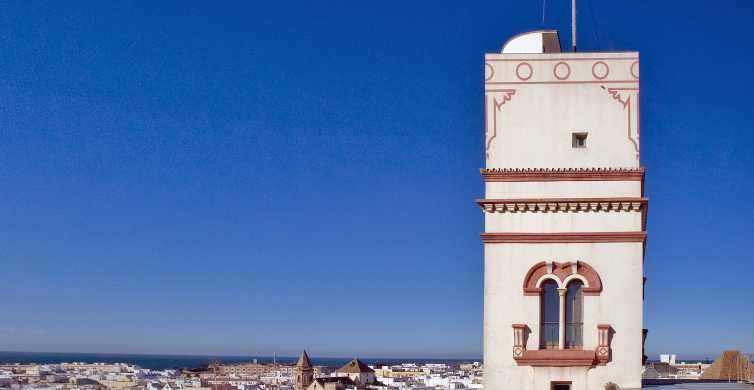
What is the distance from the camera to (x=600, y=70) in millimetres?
20188

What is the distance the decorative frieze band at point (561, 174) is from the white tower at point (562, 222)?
2 centimetres

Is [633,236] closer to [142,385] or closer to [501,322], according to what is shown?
[501,322]

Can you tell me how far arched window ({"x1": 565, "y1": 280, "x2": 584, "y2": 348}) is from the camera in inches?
782

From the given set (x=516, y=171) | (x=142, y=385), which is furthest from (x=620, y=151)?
(x=142, y=385)

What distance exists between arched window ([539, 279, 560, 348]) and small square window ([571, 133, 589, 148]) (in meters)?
2.52

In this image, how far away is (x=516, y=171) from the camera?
2009 centimetres

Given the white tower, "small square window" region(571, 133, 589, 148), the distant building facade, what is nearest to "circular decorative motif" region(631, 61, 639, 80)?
the white tower

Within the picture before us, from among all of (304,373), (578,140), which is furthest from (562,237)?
(304,373)

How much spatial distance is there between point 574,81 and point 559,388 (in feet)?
18.3

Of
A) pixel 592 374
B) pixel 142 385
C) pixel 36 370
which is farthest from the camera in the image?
pixel 36 370

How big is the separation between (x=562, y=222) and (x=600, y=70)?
2.87 metres

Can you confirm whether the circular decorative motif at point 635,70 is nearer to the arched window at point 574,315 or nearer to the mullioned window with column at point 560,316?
the mullioned window with column at point 560,316

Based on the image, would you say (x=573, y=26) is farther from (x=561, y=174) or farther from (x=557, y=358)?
(x=557, y=358)

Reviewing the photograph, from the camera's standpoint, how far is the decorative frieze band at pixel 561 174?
19812mm
